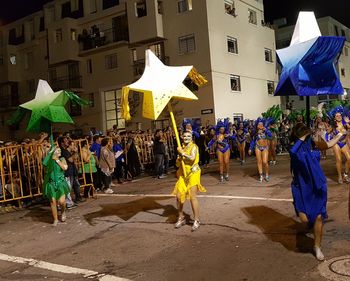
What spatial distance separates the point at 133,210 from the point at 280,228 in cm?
398

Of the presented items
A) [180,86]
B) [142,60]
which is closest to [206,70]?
[142,60]

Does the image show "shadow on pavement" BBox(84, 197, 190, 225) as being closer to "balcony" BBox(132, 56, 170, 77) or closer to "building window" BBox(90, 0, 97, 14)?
"balcony" BBox(132, 56, 170, 77)

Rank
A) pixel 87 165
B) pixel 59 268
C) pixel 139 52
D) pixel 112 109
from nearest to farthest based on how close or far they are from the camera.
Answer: pixel 59 268 → pixel 87 165 → pixel 139 52 → pixel 112 109

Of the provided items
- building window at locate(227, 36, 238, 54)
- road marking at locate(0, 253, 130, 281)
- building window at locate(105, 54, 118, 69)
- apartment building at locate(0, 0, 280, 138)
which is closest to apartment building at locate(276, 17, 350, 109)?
apartment building at locate(0, 0, 280, 138)

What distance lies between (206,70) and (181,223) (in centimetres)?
1933

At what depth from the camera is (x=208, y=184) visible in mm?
12961

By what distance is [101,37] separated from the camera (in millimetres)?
32406

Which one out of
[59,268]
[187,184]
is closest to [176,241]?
[187,184]

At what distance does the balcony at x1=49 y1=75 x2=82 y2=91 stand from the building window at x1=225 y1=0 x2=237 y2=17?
12640mm

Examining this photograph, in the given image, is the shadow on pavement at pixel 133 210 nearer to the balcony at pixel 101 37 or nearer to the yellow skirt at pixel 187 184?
the yellow skirt at pixel 187 184

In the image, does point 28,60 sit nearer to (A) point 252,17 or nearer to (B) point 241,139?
(A) point 252,17

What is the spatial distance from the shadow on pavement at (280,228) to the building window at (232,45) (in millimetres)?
21113

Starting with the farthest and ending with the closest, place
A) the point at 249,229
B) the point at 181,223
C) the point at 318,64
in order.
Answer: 1. the point at 181,223
2. the point at 249,229
3. the point at 318,64

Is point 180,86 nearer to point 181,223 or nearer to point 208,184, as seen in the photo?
point 181,223
